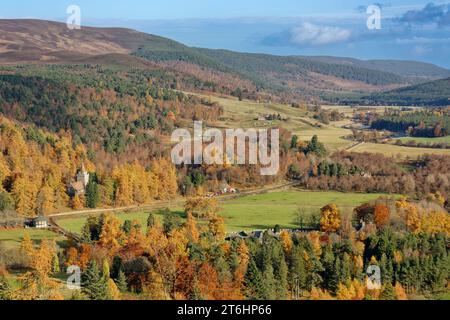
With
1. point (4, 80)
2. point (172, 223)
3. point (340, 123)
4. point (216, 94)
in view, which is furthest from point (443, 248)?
point (216, 94)

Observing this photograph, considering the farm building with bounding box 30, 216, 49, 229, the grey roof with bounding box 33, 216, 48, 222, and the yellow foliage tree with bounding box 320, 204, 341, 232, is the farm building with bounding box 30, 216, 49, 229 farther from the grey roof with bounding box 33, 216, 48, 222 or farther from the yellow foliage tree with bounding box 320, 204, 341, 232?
the yellow foliage tree with bounding box 320, 204, 341, 232

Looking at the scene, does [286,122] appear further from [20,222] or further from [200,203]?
[20,222]

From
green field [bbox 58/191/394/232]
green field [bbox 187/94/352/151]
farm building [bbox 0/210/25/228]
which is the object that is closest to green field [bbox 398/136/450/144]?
green field [bbox 187/94/352/151]

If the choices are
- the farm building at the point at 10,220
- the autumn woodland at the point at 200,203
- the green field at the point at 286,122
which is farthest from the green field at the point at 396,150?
the farm building at the point at 10,220

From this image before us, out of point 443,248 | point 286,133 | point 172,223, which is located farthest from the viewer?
point 286,133

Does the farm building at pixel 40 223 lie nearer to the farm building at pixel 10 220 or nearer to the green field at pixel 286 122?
the farm building at pixel 10 220
